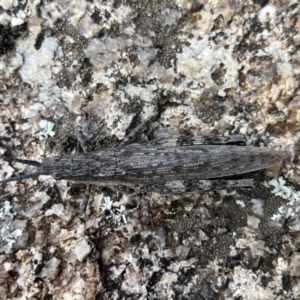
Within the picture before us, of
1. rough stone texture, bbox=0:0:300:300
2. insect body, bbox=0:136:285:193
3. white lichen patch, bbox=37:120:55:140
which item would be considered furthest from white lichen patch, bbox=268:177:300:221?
white lichen patch, bbox=37:120:55:140

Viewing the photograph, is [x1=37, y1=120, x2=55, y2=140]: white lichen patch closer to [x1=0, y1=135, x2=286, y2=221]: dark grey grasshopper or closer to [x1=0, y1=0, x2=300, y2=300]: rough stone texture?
[x1=0, y1=0, x2=300, y2=300]: rough stone texture

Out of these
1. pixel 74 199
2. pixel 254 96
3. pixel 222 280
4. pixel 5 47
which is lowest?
pixel 222 280

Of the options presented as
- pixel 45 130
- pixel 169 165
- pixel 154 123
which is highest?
pixel 154 123

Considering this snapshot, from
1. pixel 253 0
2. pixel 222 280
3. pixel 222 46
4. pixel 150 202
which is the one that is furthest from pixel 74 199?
pixel 253 0

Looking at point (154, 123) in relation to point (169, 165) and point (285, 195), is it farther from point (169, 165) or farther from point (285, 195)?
point (285, 195)

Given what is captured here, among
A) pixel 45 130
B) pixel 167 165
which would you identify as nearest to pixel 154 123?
pixel 167 165

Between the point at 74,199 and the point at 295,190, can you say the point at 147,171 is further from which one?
the point at 295,190
